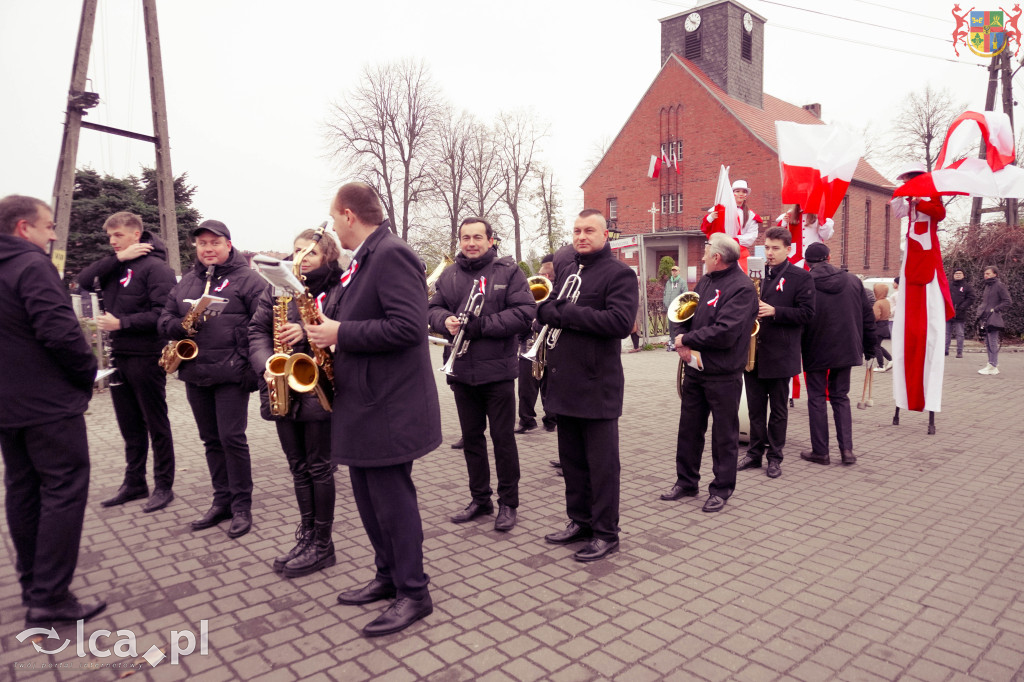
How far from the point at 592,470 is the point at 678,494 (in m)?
1.59

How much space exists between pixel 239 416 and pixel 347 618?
192 centimetres

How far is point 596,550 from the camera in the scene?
4.24 meters

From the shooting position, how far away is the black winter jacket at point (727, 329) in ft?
16.6

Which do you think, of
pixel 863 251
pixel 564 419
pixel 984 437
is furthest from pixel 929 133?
pixel 564 419

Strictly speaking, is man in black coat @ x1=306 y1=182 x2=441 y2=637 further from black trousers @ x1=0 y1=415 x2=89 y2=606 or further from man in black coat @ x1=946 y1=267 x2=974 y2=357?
man in black coat @ x1=946 y1=267 x2=974 y2=357

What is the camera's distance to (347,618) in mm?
3529

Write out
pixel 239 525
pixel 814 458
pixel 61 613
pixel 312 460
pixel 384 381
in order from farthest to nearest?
1. pixel 814 458
2. pixel 239 525
3. pixel 312 460
4. pixel 61 613
5. pixel 384 381

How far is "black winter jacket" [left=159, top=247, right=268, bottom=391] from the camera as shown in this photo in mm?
4727

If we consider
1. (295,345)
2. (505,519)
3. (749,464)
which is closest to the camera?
(295,345)

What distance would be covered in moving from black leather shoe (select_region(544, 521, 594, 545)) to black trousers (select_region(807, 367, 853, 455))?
325 cm

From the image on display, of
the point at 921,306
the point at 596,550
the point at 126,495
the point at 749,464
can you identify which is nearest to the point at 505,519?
the point at 596,550

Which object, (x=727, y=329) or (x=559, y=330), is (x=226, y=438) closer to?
(x=559, y=330)

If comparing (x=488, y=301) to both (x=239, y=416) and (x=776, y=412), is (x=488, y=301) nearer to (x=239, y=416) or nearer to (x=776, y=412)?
(x=239, y=416)

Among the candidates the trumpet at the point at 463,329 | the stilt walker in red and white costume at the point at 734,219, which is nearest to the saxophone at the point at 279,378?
the trumpet at the point at 463,329
